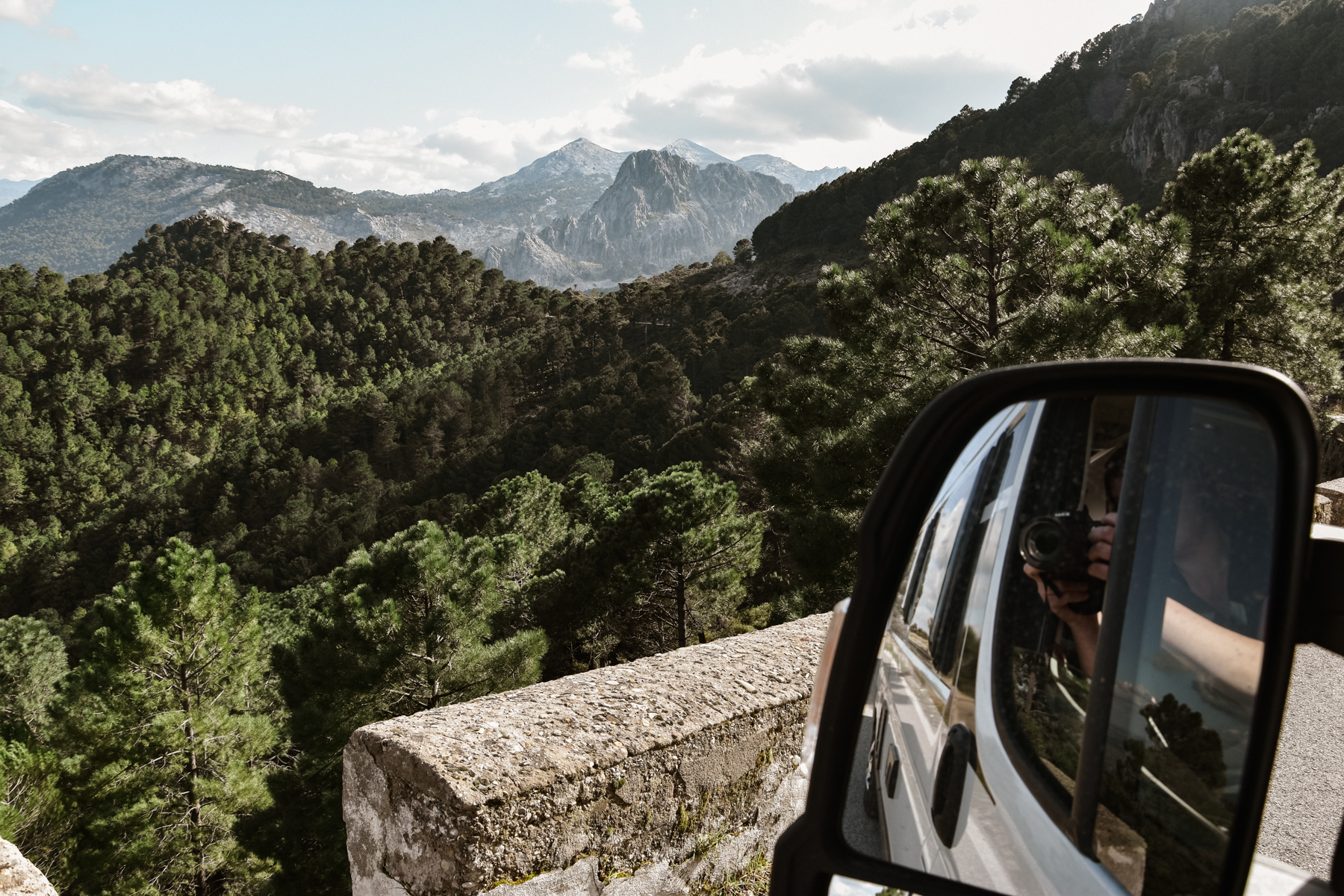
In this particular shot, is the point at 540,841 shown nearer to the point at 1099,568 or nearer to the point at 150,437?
the point at 1099,568

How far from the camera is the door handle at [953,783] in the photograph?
27.6 inches

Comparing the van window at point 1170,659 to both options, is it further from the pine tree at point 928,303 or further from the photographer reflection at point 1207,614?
the pine tree at point 928,303

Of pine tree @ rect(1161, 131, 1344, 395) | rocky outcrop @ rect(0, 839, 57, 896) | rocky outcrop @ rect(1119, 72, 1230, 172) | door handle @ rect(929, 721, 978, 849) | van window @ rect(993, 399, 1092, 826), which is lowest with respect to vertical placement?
rocky outcrop @ rect(0, 839, 57, 896)

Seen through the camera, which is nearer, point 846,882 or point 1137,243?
point 846,882

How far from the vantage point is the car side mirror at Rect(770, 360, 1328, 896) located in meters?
0.60

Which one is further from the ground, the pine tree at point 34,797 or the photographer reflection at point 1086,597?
the photographer reflection at point 1086,597

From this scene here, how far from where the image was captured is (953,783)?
72 centimetres

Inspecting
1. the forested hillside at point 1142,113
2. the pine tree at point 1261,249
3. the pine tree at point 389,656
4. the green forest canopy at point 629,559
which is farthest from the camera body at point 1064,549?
the forested hillside at point 1142,113

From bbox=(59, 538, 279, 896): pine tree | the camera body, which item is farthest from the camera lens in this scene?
bbox=(59, 538, 279, 896): pine tree

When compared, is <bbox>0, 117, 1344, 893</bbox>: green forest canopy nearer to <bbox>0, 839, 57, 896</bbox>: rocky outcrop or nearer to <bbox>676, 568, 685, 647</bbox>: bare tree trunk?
<bbox>676, 568, 685, 647</bbox>: bare tree trunk

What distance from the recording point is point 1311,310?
11078mm

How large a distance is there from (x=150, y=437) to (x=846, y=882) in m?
81.2

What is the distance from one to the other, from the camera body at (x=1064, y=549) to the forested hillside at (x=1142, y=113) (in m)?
52.8

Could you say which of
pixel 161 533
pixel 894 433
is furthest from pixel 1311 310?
pixel 161 533
